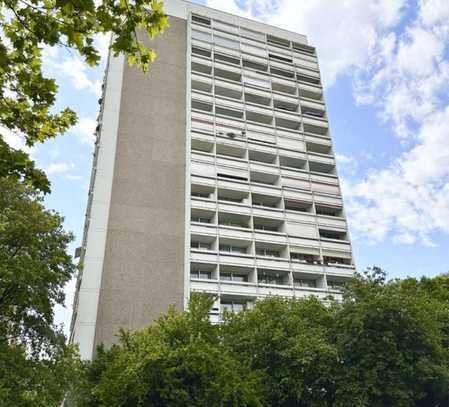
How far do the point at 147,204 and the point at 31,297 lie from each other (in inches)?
556

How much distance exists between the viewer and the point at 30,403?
13.3m

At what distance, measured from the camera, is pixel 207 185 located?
31.8 meters

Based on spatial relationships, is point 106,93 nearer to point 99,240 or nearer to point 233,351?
point 99,240

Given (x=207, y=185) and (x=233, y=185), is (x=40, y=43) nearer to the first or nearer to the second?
(x=207, y=185)

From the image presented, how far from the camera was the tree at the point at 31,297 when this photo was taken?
1412 cm

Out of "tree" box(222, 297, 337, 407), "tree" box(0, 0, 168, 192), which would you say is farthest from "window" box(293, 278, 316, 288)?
"tree" box(0, 0, 168, 192)

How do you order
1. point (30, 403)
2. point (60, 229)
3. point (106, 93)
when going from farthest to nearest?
1. point (106, 93)
2. point (60, 229)
3. point (30, 403)

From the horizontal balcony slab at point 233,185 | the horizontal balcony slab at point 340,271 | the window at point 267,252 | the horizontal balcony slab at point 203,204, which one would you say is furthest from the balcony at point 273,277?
the horizontal balcony slab at point 233,185

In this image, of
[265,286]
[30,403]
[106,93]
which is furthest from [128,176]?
[30,403]

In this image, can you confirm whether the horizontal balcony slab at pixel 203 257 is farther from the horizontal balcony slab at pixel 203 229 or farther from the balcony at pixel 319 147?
the balcony at pixel 319 147

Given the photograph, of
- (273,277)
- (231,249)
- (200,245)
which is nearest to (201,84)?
(200,245)

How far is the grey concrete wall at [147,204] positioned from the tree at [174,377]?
8.47 m

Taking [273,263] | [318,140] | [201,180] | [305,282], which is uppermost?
[318,140]

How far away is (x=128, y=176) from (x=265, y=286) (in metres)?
12.7
